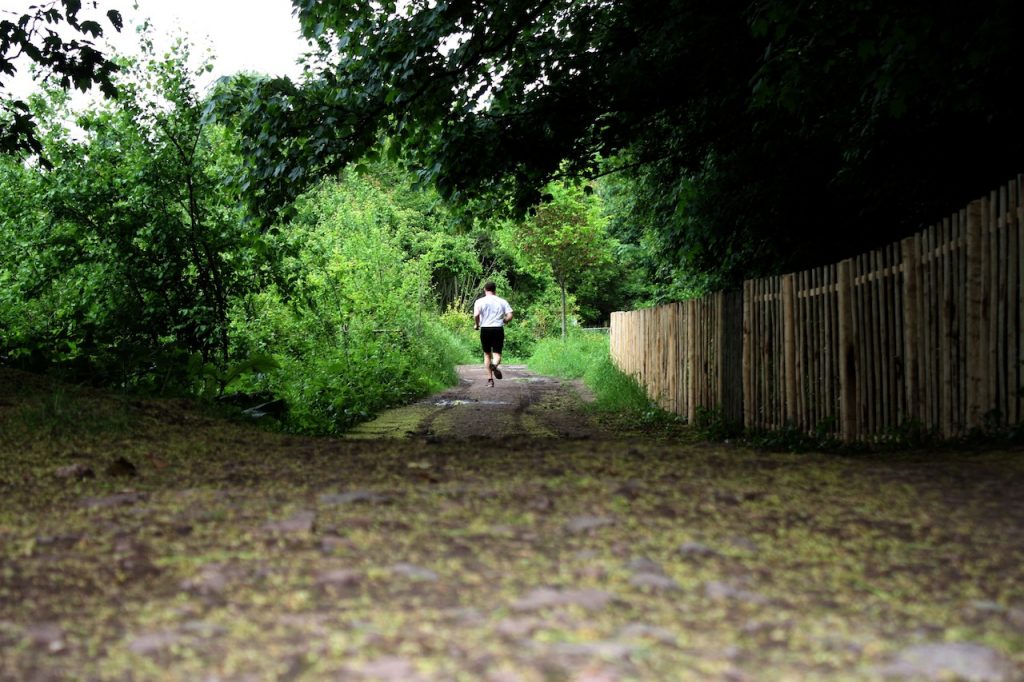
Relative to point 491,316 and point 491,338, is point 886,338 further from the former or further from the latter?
point 491,338

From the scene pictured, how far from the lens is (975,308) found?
6051 mm

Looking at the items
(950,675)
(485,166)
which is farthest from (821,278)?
(950,675)

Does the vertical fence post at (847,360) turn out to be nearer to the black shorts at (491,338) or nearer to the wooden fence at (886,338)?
the wooden fence at (886,338)

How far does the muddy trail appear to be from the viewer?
2.13m

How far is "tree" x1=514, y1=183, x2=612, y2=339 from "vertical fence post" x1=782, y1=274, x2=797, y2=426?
22.4 meters

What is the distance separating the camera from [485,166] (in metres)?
10.5

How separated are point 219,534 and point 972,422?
4917 millimetres

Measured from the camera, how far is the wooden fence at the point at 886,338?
5840 millimetres

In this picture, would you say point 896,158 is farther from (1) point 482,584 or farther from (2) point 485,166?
(1) point 482,584

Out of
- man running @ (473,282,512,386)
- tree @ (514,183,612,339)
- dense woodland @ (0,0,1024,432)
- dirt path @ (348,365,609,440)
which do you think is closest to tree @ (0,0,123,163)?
dense woodland @ (0,0,1024,432)

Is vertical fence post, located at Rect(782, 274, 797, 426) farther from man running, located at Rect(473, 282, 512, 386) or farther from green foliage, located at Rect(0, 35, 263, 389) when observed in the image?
man running, located at Rect(473, 282, 512, 386)

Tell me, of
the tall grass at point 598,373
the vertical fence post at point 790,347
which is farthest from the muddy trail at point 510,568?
the tall grass at point 598,373

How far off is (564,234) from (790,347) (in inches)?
895

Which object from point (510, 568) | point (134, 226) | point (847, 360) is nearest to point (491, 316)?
point (134, 226)
